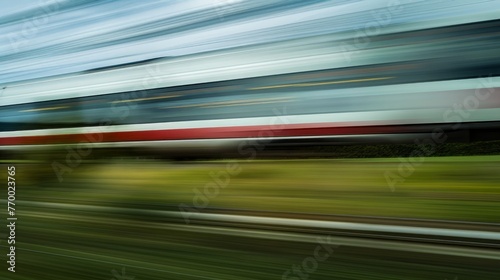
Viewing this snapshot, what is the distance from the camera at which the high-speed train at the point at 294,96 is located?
534 cm

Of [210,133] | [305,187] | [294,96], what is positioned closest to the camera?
[305,187]

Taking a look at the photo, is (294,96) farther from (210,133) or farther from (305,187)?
(305,187)

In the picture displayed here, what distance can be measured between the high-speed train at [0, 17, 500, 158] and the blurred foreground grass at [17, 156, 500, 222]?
370 mm

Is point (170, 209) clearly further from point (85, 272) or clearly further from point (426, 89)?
point (426, 89)

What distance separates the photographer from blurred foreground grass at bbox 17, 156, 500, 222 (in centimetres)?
395

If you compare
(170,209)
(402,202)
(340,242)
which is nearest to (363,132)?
(402,202)

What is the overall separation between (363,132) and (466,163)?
47.1 inches

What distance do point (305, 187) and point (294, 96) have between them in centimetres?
186

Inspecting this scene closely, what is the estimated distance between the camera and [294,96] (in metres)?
6.70

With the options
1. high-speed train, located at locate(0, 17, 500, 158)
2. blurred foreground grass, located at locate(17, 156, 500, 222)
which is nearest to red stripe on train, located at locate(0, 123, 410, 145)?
high-speed train, located at locate(0, 17, 500, 158)

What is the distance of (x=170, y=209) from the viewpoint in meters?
4.75

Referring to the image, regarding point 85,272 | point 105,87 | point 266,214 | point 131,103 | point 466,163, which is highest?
point 105,87

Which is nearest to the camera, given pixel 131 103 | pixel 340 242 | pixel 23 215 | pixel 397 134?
pixel 340 242

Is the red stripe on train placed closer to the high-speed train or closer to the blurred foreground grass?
the high-speed train
